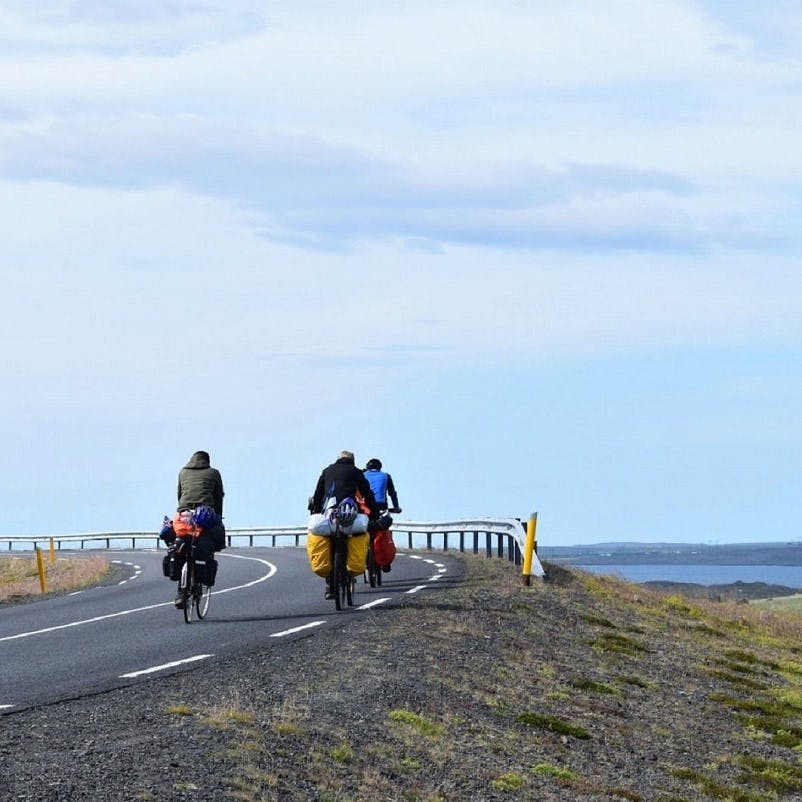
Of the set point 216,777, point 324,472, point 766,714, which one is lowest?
point 766,714

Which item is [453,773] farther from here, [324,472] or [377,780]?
[324,472]

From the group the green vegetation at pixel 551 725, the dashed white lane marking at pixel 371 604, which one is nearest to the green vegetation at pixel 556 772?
the green vegetation at pixel 551 725

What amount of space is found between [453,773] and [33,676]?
4770 mm

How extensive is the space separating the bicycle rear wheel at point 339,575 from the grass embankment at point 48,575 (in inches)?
460

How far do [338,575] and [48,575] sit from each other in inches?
1052

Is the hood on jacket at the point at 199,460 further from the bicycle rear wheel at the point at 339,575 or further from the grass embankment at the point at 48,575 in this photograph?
the grass embankment at the point at 48,575

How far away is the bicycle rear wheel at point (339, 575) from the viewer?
18.6m

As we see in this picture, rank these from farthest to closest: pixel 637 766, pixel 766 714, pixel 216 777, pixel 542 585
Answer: pixel 542 585 → pixel 766 714 → pixel 637 766 → pixel 216 777

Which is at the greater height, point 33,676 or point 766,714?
point 33,676

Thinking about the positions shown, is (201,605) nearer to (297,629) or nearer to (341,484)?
(297,629)

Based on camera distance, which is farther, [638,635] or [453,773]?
[638,635]

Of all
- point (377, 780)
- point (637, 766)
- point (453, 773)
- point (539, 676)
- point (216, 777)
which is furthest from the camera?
point (539, 676)

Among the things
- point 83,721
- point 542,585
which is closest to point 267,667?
point 83,721

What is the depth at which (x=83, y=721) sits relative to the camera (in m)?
10.5
